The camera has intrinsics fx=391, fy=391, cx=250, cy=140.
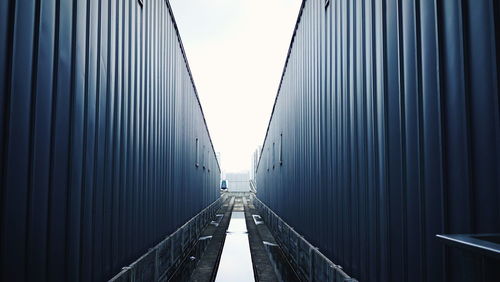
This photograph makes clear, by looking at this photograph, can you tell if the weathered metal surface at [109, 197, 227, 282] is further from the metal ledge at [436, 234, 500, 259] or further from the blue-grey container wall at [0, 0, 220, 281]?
the metal ledge at [436, 234, 500, 259]

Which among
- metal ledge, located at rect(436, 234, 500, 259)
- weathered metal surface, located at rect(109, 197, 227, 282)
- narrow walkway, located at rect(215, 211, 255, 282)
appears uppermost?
metal ledge, located at rect(436, 234, 500, 259)

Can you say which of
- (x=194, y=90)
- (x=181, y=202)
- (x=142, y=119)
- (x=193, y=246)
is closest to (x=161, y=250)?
(x=142, y=119)

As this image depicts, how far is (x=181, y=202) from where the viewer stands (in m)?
12.1

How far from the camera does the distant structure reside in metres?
Answer: 80.9

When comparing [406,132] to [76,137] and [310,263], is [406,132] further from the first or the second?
[310,263]

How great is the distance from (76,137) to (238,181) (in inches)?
3080

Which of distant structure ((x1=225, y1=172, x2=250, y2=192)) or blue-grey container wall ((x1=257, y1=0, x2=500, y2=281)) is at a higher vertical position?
blue-grey container wall ((x1=257, y1=0, x2=500, y2=281))

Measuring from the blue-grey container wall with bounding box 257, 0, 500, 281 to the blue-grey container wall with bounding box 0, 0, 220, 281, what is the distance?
10.4 ft

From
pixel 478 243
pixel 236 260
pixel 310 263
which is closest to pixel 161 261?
pixel 310 263

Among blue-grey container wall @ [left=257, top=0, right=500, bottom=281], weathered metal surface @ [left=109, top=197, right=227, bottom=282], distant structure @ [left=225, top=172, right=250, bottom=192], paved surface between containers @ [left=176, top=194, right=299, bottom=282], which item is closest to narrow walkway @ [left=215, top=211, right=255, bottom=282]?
paved surface between containers @ [left=176, top=194, right=299, bottom=282]

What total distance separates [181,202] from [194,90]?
5144 mm

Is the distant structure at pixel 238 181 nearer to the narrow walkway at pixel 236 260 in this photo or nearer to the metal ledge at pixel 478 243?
the narrow walkway at pixel 236 260

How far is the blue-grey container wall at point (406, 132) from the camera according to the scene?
2568 millimetres

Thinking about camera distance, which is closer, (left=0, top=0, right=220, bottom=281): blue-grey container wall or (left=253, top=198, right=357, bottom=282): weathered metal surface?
(left=0, top=0, right=220, bottom=281): blue-grey container wall
